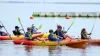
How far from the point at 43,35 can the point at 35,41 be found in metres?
4.75

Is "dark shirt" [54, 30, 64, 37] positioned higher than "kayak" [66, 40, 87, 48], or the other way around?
"dark shirt" [54, 30, 64, 37]

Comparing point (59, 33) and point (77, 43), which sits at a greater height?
point (59, 33)

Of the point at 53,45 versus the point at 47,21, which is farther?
the point at 47,21

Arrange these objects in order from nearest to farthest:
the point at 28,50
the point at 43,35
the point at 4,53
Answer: the point at 4,53
the point at 28,50
the point at 43,35

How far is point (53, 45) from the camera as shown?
3297 cm

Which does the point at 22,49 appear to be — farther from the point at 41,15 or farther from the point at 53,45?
the point at 41,15

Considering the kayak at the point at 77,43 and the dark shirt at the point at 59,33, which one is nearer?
the kayak at the point at 77,43

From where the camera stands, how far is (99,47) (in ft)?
111

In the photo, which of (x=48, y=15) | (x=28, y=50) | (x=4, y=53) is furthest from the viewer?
(x=48, y=15)

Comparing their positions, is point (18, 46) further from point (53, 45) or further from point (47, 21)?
point (47, 21)

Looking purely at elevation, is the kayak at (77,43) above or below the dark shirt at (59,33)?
below

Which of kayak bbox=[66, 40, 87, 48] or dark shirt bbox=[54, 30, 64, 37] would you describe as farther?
dark shirt bbox=[54, 30, 64, 37]

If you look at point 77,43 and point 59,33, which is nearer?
point 77,43

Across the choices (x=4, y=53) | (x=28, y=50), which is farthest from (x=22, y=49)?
(x=4, y=53)
